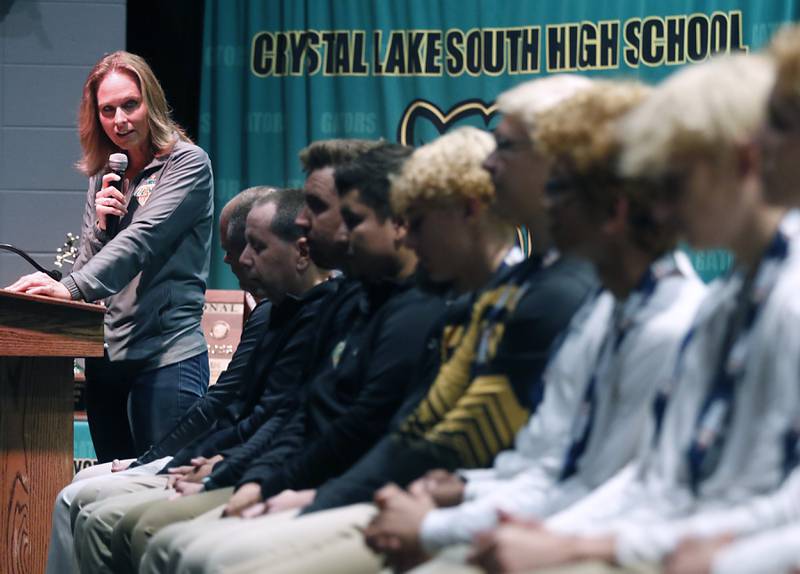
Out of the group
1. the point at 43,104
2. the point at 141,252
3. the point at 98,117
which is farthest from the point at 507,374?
the point at 43,104

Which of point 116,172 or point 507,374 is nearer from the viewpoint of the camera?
point 507,374

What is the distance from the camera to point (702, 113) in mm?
1434

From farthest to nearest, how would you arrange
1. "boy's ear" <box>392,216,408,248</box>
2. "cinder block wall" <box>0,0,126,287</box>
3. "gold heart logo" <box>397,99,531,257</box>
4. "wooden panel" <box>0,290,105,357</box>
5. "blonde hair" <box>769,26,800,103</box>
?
"gold heart logo" <box>397,99,531,257</box> < "cinder block wall" <box>0,0,126,287</box> < "wooden panel" <box>0,290,105,357</box> < "boy's ear" <box>392,216,408,248</box> < "blonde hair" <box>769,26,800,103</box>

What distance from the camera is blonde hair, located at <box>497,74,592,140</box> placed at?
1.96m

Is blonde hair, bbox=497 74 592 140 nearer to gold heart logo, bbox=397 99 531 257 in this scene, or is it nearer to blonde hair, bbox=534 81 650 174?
blonde hair, bbox=534 81 650 174

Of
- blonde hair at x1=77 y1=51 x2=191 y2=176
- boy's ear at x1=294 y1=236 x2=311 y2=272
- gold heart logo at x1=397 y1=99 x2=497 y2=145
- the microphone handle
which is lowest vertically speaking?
boy's ear at x1=294 y1=236 x2=311 y2=272

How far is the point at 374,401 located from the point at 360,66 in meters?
3.94

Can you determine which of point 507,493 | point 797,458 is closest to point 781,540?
point 797,458

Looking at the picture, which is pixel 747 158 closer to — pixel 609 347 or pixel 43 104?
pixel 609 347

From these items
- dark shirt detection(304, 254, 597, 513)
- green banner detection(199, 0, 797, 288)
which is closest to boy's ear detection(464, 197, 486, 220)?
dark shirt detection(304, 254, 597, 513)

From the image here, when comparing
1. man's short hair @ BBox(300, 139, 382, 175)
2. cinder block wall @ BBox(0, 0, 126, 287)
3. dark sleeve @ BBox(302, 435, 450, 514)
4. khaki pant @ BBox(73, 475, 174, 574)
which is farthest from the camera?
cinder block wall @ BBox(0, 0, 126, 287)

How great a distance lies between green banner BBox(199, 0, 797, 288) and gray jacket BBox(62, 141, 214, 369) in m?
2.42

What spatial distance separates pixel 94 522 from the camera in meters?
2.94

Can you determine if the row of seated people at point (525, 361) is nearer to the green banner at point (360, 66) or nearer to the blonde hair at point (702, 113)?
the blonde hair at point (702, 113)
